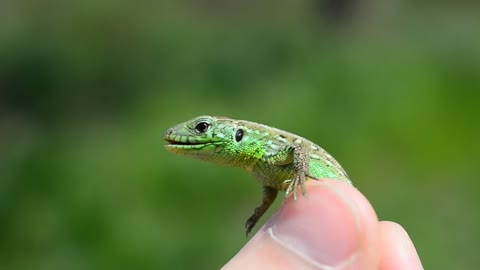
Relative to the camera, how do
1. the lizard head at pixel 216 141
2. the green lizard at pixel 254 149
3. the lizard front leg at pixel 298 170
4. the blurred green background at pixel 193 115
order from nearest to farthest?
the lizard front leg at pixel 298 170, the green lizard at pixel 254 149, the lizard head at pixel 216 141, the blurred green background at pixel 193 115

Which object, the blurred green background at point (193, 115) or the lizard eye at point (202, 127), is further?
the blurred green background at point (193, 115)

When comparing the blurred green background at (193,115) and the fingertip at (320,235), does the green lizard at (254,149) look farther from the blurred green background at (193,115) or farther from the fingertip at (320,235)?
the blurred green background at (193,115)

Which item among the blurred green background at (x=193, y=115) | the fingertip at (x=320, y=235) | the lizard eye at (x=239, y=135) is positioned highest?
the lizard eye at (x=239, y=135)

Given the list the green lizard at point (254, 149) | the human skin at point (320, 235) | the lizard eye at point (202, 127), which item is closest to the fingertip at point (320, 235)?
the human skin at point (320, 235)

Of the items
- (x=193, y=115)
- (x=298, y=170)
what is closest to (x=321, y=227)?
(x=298, y=170)

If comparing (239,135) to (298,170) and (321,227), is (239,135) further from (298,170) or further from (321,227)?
(321,227)

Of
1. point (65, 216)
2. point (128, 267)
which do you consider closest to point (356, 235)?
point (128, 267)

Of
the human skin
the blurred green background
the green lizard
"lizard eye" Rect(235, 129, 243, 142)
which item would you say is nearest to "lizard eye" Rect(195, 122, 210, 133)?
the green lizard
